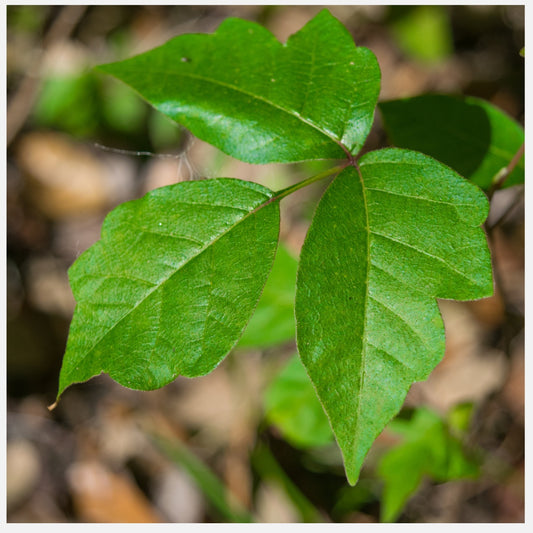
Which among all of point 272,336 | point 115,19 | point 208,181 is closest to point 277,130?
point 208,181

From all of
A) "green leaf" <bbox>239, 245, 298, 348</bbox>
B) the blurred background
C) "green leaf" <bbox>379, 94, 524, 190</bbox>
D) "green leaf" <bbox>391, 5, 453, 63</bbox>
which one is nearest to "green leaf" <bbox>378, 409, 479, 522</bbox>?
the blurred background

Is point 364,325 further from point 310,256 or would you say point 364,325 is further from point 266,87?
point 266,87

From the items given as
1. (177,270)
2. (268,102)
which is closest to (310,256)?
(177,270)

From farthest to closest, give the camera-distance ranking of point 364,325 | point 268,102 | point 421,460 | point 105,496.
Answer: point 105,496
point 421,460
point 268,102
point 364,325

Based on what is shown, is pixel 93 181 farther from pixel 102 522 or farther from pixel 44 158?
pixel 102 522

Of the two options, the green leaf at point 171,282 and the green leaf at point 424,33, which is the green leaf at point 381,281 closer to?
the green leaf at point 171,282

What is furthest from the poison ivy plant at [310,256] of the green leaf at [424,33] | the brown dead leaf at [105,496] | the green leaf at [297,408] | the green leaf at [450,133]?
the green leaf at [424,33]
